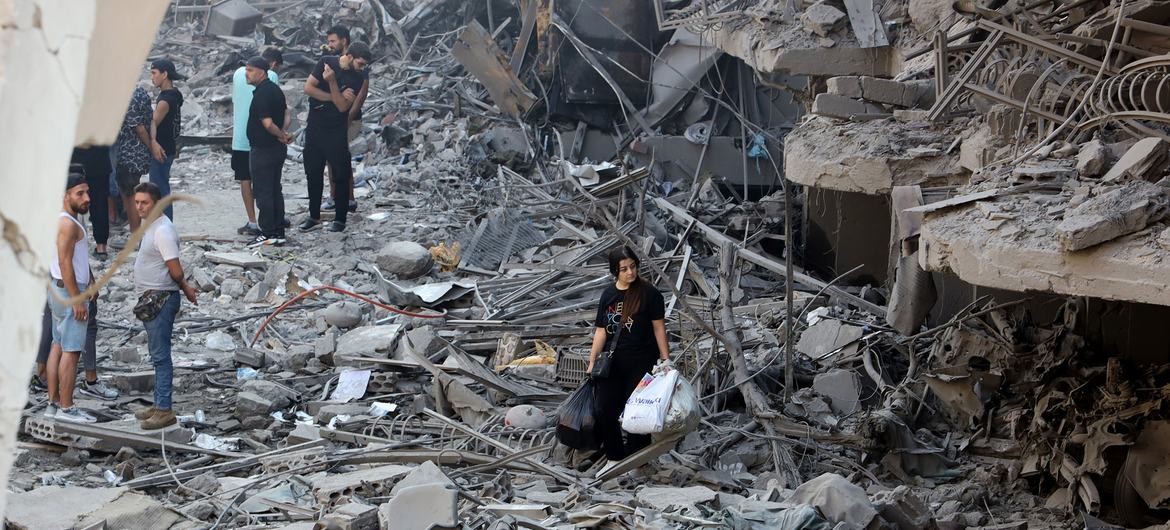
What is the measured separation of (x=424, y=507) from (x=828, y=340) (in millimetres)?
5178

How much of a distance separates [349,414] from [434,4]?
1349cm

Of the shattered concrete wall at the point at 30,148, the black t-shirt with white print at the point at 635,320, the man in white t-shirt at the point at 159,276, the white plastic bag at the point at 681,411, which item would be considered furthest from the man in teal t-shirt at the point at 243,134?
the shattered concrete wall at the point at 30,148

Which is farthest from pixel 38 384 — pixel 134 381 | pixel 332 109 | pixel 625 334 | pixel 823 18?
pixel 823 18

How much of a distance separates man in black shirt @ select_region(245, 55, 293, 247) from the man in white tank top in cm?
356

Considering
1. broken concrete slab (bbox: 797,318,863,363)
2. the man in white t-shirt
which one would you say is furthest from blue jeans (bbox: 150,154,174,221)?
broken concrete slab (bbox: 797,318,863,363)

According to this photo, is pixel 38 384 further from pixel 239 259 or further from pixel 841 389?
pixel 841 389

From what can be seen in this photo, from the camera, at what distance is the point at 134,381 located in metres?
9.41

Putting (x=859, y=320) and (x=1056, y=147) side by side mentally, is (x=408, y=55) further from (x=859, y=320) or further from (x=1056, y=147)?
(x=1056, y=147)

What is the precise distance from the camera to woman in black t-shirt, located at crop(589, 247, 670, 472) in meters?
7.63

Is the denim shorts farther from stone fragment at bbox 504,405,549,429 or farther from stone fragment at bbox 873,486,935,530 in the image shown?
stone fragment at bbox 873,486,935,530

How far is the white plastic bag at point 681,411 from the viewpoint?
728 centimetres

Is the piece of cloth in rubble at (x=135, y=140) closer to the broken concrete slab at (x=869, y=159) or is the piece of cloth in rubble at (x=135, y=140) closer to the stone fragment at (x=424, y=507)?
the broken concrete slab at (x=869, y=159)

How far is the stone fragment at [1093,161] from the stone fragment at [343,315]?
677 cm

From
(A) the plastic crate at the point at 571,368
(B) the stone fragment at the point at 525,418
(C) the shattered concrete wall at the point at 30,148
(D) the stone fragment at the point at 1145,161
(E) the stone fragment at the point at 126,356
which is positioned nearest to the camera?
(C) the shattered concrete wall at the point at 30,148
